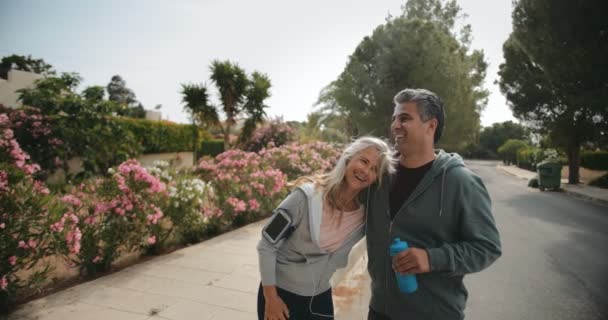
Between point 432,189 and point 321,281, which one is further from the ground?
point 432,189

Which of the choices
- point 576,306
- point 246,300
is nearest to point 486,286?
point 576,306

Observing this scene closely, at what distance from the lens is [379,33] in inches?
1155

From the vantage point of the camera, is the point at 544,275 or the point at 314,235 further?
the point at 544,275

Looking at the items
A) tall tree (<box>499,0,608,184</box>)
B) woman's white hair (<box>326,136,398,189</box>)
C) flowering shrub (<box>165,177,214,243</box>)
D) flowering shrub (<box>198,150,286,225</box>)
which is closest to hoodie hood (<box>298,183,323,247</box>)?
woman's white hair (<box>326,136,398,189</box>)

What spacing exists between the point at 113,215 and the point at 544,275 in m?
6.41

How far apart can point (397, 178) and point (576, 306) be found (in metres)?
3.89

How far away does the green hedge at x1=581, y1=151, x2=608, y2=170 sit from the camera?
2264 cm

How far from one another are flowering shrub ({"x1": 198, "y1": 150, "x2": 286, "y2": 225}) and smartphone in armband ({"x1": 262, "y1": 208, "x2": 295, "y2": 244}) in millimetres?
5060

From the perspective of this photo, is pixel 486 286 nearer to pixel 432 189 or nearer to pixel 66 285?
pixel 432 189

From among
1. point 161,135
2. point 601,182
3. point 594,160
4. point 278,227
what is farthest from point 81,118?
point 594,160

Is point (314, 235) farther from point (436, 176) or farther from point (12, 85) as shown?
point (12, 85)

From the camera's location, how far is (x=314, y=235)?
1.87m

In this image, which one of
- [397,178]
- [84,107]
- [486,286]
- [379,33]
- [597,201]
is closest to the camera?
[397,178]

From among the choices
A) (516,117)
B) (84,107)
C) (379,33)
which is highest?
(379,33)
